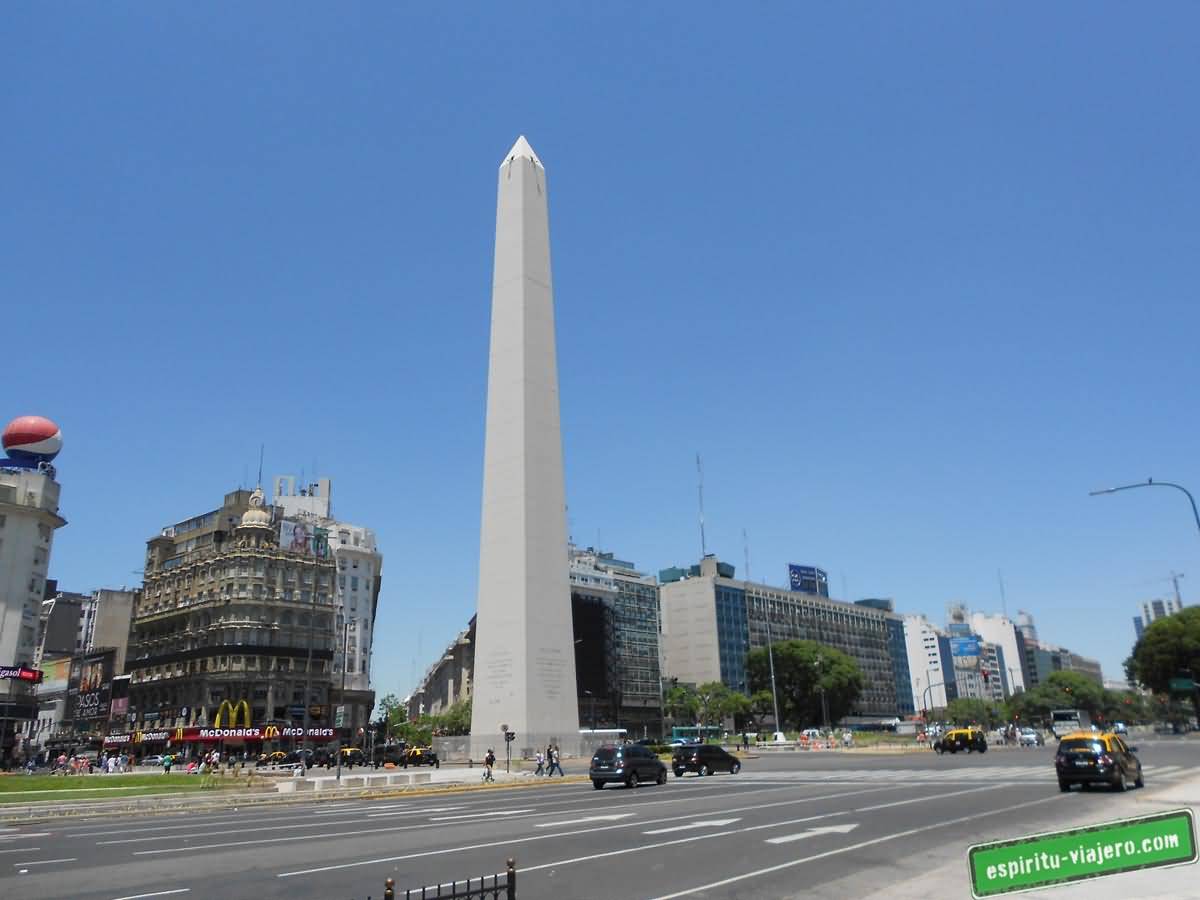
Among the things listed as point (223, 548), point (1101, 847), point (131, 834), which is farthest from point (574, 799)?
point (223, 548)

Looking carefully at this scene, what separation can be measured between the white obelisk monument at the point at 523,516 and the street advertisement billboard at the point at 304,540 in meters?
48.4

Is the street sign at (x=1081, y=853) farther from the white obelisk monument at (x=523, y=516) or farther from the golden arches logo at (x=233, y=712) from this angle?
the golden arches logo at (x=233, y=712)

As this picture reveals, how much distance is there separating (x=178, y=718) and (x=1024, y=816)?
8394 centimetres

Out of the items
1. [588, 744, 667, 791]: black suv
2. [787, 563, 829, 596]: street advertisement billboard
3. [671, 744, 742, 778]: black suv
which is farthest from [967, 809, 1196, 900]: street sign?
[787, 563, 829, 596]: street advertisement billboard

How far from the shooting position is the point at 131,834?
62.8 ft

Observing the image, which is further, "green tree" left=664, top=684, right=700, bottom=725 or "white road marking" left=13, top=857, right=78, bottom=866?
"green tree" left=664, top=684, right=700, bottom=725

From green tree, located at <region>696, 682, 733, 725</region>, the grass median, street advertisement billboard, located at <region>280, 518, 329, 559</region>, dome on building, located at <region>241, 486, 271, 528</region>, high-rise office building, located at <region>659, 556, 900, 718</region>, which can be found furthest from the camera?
high-rise office building, located at <region>659, 556, 900, 718</region>

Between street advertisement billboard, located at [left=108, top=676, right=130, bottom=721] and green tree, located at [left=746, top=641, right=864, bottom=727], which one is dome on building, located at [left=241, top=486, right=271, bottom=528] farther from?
green tree, located at [left=746, top=641, right=864, bottom=727]

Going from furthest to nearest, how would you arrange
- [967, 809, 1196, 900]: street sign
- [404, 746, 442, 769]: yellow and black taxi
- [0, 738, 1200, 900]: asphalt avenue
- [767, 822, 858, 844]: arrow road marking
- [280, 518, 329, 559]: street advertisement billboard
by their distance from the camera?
[280, 518, 329, 559]: street advertisement billboard < [404, 746, 442, 769]: yellow and black taxi < [767, 822, 858, 844]: arrow road marking < [0, 738, 1200, 900]: asphalt avenue < [967, 809, 1196, 900]: street sign

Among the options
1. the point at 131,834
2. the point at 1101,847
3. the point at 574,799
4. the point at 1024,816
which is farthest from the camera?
the point at 574,799

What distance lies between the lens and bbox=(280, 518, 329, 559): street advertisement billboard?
93.6 meters

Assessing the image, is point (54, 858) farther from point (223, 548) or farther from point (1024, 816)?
point (223, 548)

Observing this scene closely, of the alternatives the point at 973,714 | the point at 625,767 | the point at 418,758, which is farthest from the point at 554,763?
the point at 973,714

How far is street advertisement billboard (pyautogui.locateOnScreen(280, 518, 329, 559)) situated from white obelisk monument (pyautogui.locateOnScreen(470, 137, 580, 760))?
159 ft
